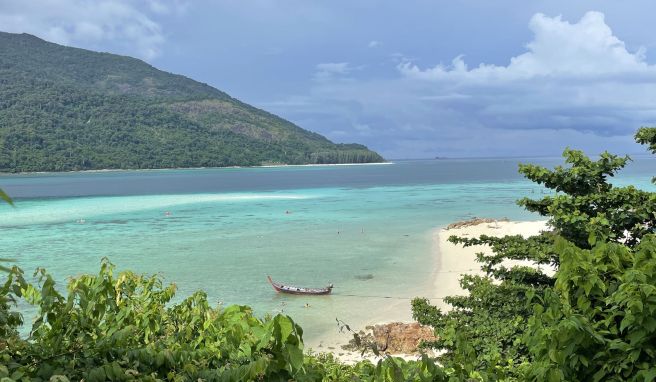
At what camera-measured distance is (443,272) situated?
2964cm

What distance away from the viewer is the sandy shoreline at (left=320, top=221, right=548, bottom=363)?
57.1ft

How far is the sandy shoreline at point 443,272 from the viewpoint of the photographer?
57.1 ft

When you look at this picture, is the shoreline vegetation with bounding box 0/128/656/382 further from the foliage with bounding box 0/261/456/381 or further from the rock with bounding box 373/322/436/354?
the rock with bounding box 373/322/436/354

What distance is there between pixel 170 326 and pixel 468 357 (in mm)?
3318

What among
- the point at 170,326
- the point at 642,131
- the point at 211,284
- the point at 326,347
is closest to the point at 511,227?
the point at 211,284

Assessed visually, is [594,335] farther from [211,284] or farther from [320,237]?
[320,237]

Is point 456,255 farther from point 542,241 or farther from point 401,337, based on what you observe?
point 542,241

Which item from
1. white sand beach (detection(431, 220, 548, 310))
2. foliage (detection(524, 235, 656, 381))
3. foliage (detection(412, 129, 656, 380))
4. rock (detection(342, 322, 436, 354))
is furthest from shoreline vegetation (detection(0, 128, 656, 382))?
white sand beach (detection(431, 220, 548, 310))

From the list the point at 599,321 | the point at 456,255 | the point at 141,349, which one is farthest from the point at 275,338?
the point at 456,255

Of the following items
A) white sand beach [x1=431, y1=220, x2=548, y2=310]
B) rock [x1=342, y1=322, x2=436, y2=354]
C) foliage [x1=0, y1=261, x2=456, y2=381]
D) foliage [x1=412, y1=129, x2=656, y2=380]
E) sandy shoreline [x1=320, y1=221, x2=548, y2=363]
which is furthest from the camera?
white sand beach [x1=431, y1=220, x2=548, y2=310]

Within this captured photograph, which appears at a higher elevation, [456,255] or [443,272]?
[456,255]

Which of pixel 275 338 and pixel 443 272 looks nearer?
pixel 275 338

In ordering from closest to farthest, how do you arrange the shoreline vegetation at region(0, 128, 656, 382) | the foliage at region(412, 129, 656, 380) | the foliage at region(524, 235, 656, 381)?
the shoreline vegetation at region(0, 128, 656, 382) → the foliage at region(524, 235, 656, 381) → the foliage at region(412, 129, 656, 380)

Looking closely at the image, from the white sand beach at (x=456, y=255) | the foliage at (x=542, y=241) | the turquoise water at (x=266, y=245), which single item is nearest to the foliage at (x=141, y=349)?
the foliage at (x=542, y=241)
